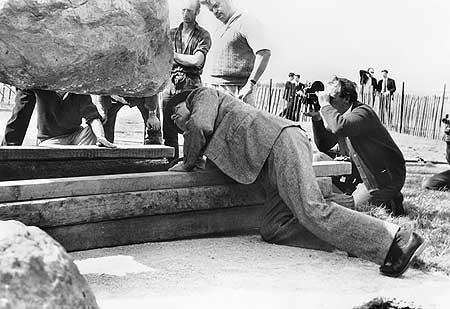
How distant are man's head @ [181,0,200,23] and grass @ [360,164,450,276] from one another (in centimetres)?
249

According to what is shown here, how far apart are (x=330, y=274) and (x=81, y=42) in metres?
Answer: 2.11

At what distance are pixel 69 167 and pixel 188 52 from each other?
6.59ft

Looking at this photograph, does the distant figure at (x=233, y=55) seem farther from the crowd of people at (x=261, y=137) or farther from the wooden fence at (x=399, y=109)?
the wooden fence at (x=399, y=109)

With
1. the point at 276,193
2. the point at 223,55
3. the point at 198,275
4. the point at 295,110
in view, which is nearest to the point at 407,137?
the point at 295,110

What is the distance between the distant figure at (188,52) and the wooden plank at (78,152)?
29.1 inches

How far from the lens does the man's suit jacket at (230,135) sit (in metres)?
→ 4.96

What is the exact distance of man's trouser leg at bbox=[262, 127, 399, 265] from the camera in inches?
173

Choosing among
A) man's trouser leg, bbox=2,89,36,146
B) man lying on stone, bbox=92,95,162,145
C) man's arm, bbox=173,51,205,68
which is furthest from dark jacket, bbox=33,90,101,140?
man's arm, bbox=173,51,205,68

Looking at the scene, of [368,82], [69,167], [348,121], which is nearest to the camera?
[69,167]

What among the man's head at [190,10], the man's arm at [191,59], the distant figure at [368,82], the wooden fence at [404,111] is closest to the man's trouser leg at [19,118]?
the man's arm at [191,59]

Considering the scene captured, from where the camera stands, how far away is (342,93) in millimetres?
6293

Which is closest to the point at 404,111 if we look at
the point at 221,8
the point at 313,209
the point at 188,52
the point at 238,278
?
the point at 221,8

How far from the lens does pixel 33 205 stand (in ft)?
13.7

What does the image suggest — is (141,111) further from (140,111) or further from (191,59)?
(191,59)
